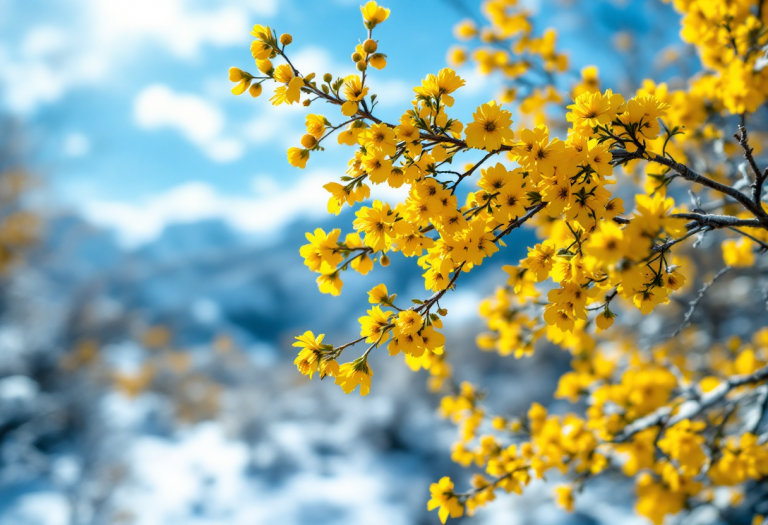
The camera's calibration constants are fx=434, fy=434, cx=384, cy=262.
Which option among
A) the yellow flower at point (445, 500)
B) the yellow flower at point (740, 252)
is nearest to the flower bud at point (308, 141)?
the yellow flower at point (445, 500)

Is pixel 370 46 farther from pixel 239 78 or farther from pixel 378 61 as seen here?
pixel 239 78

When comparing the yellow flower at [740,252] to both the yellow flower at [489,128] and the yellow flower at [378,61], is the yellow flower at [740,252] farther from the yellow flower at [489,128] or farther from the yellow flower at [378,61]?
the yellow flower at [378,61]

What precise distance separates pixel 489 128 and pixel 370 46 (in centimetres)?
50

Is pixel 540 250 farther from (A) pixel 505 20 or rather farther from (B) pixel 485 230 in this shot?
(A) pixel 505 20

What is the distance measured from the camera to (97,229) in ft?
51.5

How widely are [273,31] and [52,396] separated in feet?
46.1

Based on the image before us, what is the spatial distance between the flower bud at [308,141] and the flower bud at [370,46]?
35 centimetres

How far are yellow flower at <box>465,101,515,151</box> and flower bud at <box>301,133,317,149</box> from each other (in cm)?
51

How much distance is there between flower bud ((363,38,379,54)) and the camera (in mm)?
1475

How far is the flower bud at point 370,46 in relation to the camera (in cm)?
147

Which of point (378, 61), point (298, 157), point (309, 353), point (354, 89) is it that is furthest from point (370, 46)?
point (309, 353)

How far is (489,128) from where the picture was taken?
4.63ft

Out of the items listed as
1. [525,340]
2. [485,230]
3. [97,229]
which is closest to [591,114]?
[485,230]

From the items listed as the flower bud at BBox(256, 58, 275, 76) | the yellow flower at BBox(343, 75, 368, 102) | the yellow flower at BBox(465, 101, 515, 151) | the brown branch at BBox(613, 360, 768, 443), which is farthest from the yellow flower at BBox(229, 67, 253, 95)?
the brown branch at BBox(613, 360, 768, 443)
